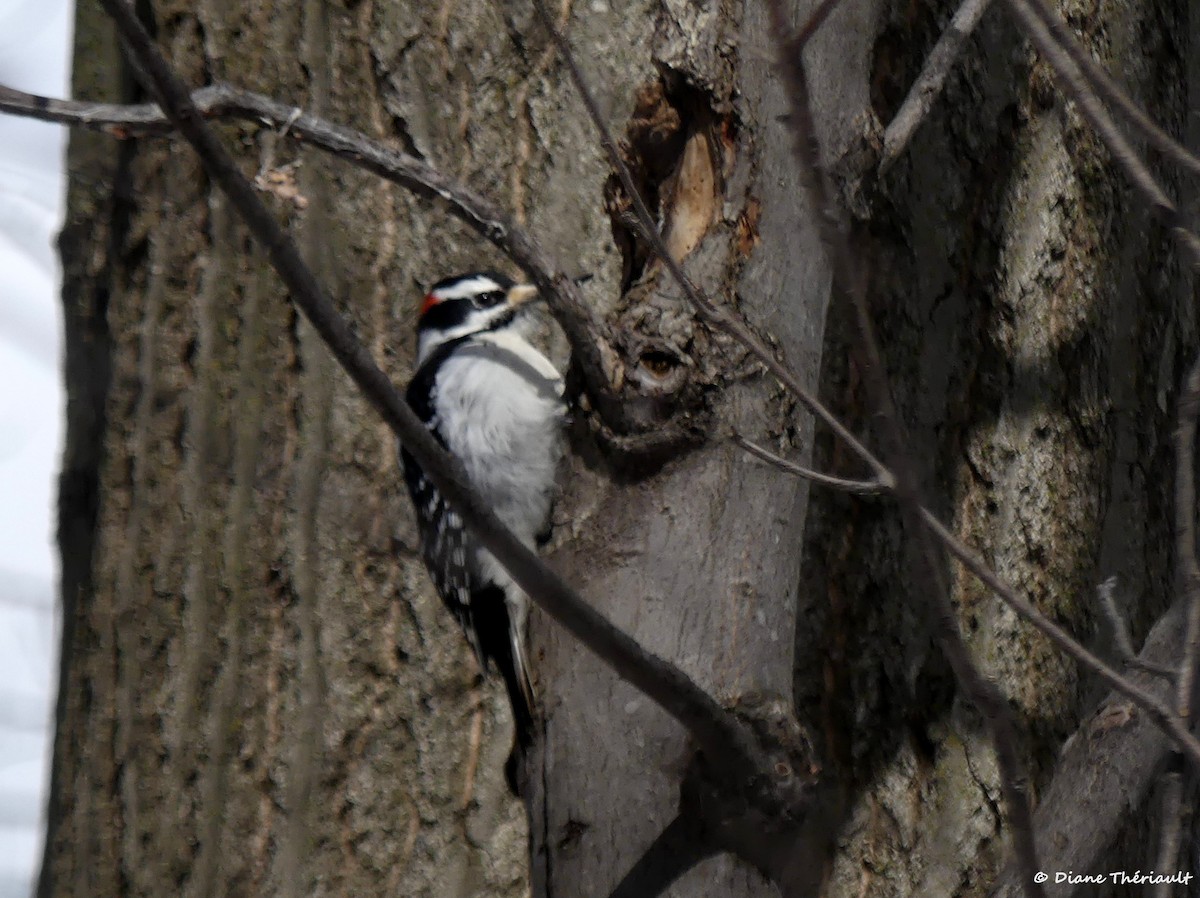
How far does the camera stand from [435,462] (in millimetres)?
1497

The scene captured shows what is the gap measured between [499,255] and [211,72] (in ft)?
2.56

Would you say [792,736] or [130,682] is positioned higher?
[792,736]

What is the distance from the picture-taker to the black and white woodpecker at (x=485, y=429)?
9.68 feet

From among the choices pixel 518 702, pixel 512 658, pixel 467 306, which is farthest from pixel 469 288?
pixel 518 702

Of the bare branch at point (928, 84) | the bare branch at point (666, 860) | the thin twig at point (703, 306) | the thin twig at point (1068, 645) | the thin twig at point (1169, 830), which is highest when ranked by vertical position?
the bare branch at point (928, 84)

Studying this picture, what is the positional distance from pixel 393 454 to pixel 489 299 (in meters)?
0.50

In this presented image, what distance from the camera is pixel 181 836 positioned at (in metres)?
2.71

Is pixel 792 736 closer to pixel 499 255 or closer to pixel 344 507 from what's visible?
pixel 344 507

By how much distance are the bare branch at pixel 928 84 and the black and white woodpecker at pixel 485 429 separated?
3.46ft

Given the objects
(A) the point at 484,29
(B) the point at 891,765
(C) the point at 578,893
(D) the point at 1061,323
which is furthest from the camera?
(A) the point at 484,29

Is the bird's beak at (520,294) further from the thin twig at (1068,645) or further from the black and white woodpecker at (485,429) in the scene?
the thin twig at (1068,645)

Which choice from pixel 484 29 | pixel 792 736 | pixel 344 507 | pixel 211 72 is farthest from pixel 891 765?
pixel 211 72

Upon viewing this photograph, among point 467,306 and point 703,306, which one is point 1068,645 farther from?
point 467,306

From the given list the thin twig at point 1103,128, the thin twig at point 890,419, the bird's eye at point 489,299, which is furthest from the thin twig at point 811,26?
the bird's eye at point 489,299
